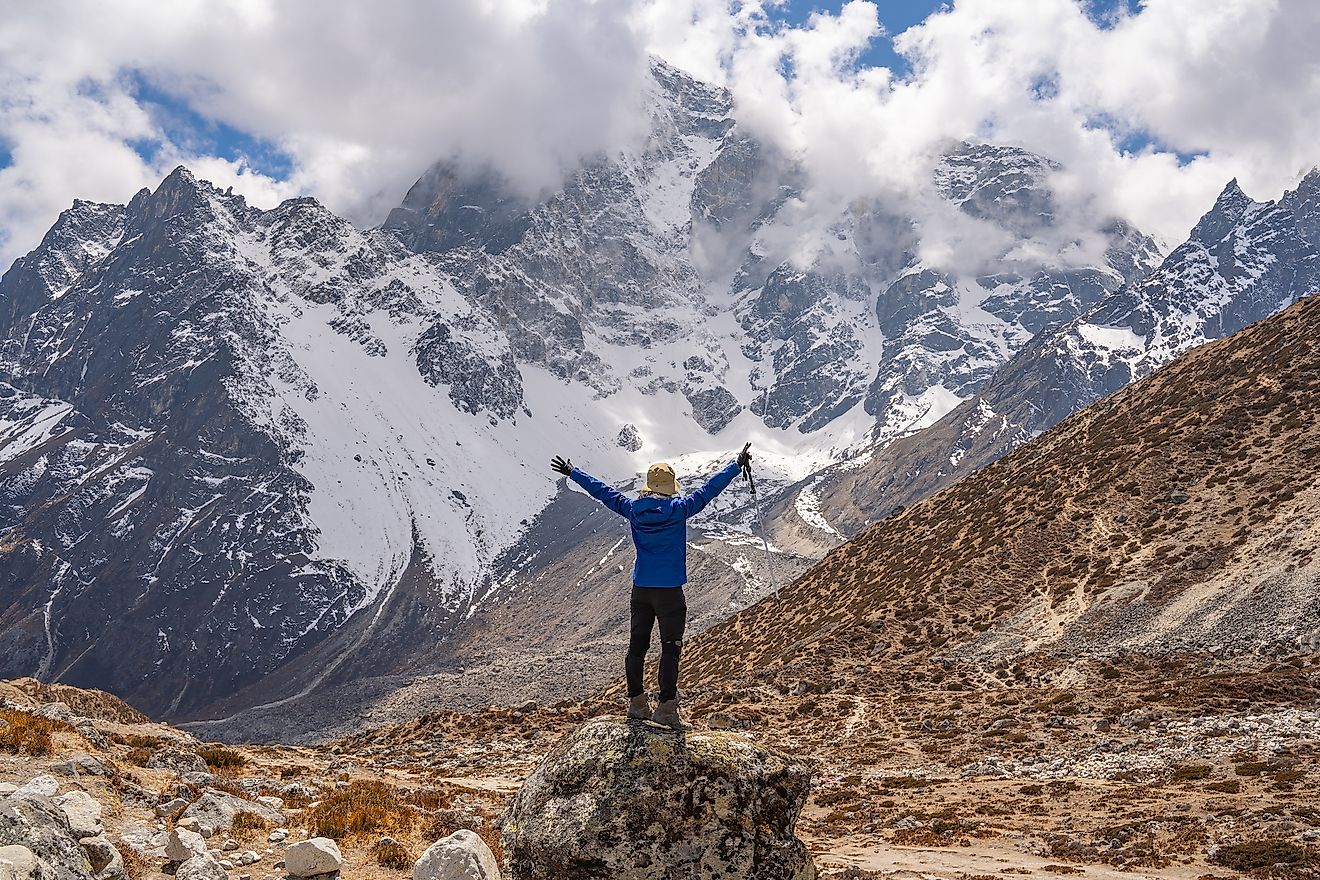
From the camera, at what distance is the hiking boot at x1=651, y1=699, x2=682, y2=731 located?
39.3 feet

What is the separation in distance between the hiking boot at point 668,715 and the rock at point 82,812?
855cm

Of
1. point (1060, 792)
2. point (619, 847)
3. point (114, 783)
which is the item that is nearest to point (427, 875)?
point (619, 847)

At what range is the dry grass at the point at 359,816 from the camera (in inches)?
637

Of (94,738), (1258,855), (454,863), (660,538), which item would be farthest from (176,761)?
(1258,855)

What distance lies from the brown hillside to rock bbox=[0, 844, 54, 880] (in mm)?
47995

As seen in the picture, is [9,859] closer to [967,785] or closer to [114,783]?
[114,783]

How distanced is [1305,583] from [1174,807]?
94.0 ft

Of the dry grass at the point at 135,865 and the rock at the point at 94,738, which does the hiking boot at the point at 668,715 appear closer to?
the dry grass at the point at 135,865

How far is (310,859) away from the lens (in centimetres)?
1319

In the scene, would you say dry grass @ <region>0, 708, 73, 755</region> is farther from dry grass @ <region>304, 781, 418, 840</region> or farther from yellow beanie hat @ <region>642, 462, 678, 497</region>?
yellow beanie hat @ <region>642, 462, 678, 497</region>

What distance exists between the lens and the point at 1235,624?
44375 mm

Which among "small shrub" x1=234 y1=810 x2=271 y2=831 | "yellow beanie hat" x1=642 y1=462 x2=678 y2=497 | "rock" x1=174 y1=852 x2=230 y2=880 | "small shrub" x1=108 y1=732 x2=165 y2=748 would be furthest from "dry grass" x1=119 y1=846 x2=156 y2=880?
"small shrub" x1=108 y1=732 x2=165 y2=748

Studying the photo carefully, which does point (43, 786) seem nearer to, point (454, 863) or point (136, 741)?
point (454, 863)

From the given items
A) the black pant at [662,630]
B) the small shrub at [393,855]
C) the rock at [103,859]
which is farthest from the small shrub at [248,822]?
the black pant at [662,630]
